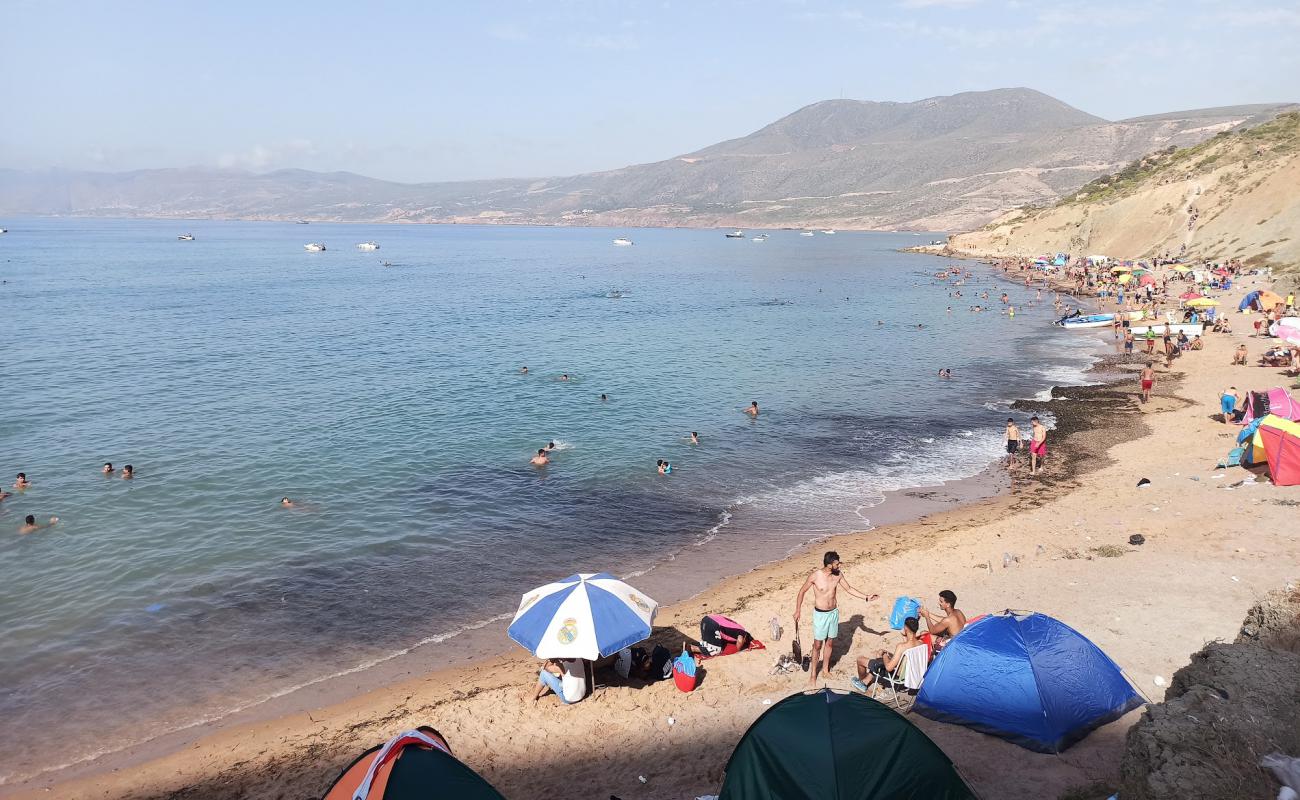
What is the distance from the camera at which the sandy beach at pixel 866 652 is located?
970cm

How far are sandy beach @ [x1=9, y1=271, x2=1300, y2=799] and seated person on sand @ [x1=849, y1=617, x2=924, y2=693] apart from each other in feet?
1.35

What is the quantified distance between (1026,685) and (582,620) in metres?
5.98

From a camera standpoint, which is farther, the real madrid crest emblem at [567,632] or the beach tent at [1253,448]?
the beach tent at [1253,448]

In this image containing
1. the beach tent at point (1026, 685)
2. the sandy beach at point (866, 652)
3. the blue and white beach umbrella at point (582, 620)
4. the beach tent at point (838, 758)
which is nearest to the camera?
the beach tent at point (838, 758)

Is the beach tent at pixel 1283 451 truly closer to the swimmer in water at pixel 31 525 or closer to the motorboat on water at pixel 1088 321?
the swimmer in water at pixel 31 525

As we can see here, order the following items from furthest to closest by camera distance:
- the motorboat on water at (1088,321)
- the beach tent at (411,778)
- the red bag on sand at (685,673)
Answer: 1. the motorboat on water at (1088,321)
2. the red bag on sand at (685,673)
3. the beach tent at (411,778)

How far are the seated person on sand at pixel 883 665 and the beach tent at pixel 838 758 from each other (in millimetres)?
2839

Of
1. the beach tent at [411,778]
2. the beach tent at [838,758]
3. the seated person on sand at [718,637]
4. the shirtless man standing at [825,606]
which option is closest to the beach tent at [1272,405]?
the shirtless man standing at [825,606]

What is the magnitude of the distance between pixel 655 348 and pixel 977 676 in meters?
39.0

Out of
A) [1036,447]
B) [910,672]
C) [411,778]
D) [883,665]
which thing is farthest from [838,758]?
[1036,447]

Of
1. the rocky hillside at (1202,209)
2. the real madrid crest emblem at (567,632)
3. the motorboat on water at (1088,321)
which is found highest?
the rocky hillside at (1202,209)

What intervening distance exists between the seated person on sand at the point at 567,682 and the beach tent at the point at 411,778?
136 inches

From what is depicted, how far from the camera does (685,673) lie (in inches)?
453

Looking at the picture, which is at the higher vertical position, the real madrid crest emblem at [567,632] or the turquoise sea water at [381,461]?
the real madrid crest emblem at [567,632]
